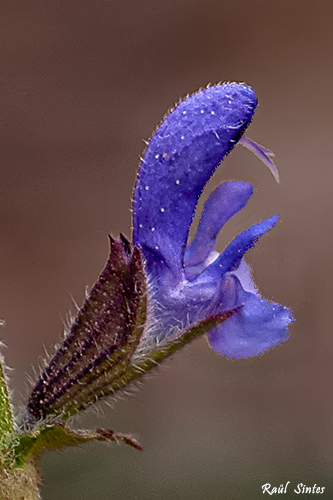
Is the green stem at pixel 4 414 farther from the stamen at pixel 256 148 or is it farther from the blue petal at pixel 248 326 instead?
the stamen at pixel 256 148

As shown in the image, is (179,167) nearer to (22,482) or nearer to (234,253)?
(234,253)

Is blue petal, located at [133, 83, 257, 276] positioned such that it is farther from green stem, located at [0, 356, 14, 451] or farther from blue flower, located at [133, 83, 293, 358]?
Result: green stem, located at [0, 356, 14, 451]

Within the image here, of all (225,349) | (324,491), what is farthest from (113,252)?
(324,491)

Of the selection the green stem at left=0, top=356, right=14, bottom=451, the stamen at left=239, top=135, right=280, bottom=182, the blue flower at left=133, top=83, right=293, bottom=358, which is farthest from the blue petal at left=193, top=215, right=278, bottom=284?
the green stem at left=0, top=356, right=14, bottom=451

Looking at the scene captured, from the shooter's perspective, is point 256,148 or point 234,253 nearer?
point 234,253

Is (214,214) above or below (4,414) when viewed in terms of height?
above

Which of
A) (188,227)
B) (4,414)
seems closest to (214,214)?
(188,227)

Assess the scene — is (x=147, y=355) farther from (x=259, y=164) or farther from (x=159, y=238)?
(x=259, y=164)
